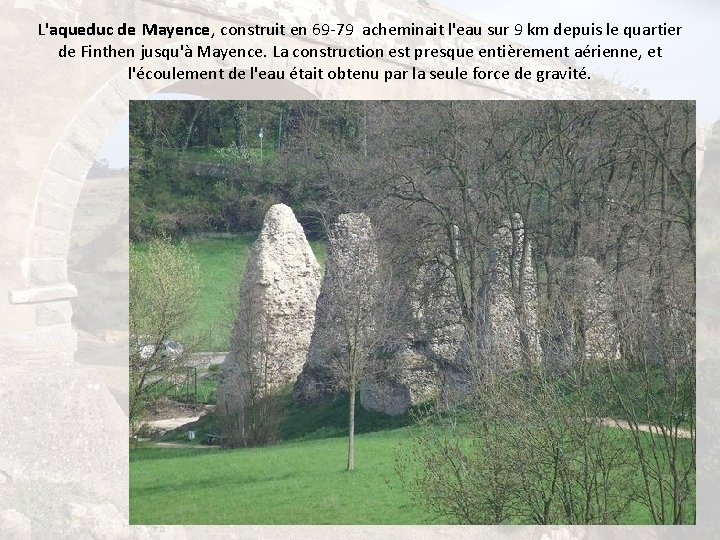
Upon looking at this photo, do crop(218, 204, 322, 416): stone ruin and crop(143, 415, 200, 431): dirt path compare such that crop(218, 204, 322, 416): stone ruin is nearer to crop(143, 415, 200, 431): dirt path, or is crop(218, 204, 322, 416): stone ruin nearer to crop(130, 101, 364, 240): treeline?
crop(130, 101, 364, 240): treeline

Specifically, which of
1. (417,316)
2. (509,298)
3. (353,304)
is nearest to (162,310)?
(353,304)

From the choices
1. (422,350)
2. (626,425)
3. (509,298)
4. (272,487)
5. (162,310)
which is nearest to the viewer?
(626,425)

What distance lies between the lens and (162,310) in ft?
31.9

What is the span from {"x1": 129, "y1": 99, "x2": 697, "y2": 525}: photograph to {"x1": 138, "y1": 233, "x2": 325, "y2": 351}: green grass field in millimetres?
31

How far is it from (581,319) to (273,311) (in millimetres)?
3897

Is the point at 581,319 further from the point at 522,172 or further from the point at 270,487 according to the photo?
the point at 270,487

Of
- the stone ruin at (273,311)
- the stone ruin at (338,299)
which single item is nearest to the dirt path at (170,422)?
the stone ruin at (273,311)

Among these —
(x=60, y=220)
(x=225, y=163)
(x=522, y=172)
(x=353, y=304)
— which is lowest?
(x=353, y=304)

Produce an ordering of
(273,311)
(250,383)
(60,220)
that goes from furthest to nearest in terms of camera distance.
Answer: (273,311) < (250,383) < (60,220)

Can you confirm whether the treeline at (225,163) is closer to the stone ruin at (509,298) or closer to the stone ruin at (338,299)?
the stone ruin at (338,299)

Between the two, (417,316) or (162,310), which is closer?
(417,316)

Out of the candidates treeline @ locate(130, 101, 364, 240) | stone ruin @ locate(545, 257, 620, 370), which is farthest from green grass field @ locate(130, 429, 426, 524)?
treeline @ locate(130, 101, 364, 240)

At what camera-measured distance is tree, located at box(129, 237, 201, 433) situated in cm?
951

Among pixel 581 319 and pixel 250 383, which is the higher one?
pixel 581 319
